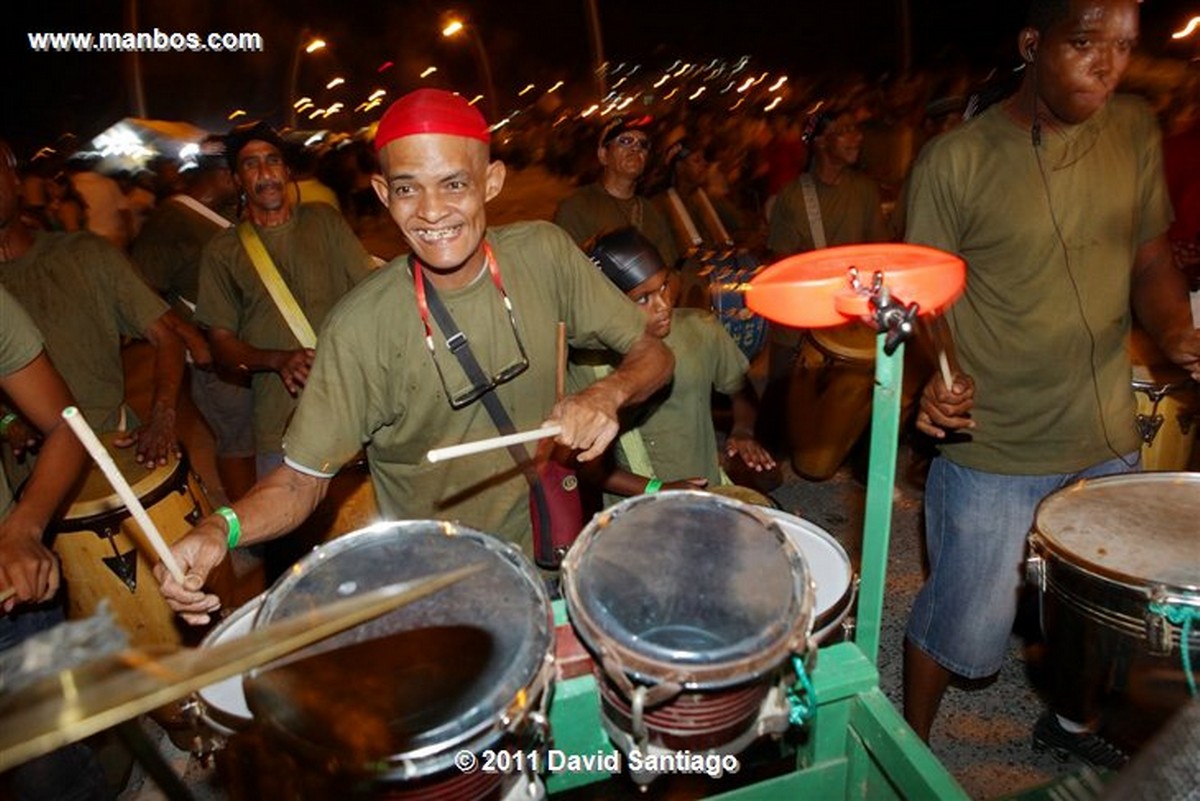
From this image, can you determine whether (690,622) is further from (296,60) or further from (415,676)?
(296,60)

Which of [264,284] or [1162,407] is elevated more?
[264,284]

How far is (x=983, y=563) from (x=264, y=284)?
3780mm

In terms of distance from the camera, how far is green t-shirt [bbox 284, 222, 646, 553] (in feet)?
7.84

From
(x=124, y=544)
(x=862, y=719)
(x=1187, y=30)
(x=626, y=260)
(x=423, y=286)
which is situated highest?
(x=1187, y=30)

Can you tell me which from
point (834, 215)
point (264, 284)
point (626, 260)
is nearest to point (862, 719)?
point (626, 260)

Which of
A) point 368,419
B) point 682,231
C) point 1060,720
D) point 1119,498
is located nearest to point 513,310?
point 368,419

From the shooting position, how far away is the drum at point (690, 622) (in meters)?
1.43

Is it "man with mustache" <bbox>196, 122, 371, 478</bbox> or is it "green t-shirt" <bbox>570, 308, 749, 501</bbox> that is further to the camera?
"man with mustache" <bbox>196, 122, 371, 478</bbox>

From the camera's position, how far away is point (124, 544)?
3.13 m

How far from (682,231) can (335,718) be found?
17.1ft

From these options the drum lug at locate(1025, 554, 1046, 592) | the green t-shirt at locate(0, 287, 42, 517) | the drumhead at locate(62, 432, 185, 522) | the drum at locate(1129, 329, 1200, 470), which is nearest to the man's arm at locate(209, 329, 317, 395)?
the drumhead at locate(62, 432, 185, 522)

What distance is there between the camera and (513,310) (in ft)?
8.51

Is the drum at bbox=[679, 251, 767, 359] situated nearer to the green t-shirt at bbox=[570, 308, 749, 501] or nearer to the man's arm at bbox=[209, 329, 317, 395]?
the green t-shirt at bbox=[570, 308, 749, 501]

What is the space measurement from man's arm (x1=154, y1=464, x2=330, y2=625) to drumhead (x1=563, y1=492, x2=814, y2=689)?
98cm
